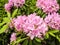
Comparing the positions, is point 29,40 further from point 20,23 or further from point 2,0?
point 2,0

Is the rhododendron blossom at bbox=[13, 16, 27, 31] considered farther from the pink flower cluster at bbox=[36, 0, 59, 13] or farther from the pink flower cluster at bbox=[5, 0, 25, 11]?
the pink flower cluster at bbox=[5, 0, 25, 11]

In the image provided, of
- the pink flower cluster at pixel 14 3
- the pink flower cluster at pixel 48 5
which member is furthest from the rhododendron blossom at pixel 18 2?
the pink flower cluster at pixel 48 5

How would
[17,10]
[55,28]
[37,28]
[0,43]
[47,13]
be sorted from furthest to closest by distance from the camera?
[0,43] → [17,10] → [47,13] → [55,28] → [37,28]

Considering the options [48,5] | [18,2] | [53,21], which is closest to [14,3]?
[18,2]

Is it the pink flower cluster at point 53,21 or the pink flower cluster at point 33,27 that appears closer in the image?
the pink flower cluster at point 33,27

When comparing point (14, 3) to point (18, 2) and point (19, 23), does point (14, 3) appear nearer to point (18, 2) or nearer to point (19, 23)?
point (18, 2)

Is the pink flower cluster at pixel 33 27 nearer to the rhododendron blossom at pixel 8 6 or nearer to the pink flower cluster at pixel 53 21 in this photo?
the pink flower cluster at pixel 53 21

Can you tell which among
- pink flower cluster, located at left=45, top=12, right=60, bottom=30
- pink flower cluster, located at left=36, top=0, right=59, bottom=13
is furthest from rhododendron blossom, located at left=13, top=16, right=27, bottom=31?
pink flower cluster, located at left=36, top=0, right=59, bottom=13

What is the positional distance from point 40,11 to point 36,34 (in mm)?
493

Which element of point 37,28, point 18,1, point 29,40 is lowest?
point 29,40

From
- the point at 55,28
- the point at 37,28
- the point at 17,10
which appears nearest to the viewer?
the point at 37,28

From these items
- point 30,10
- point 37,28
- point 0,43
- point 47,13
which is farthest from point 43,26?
point 0,43

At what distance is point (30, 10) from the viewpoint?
280 cm

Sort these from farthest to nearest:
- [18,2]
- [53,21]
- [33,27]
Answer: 1. [18,2]
2. [53,21]
3. [33,27]
